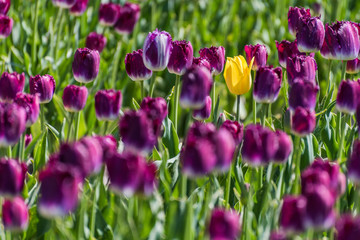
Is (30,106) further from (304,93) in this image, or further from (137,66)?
(304,93)

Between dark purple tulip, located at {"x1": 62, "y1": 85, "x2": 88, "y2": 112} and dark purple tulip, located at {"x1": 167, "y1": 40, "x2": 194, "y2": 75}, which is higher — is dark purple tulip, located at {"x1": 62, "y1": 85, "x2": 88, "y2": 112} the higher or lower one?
the lower one

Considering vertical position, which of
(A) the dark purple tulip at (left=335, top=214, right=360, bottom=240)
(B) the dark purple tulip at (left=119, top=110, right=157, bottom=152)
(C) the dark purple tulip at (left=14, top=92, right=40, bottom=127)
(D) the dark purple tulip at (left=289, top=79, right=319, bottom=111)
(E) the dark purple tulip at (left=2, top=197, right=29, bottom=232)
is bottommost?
(E) the dark purple tulip at (left=2, top=197, right=29, bottom=232)

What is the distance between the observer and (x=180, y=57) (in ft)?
8.12

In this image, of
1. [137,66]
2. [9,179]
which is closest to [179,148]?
[137,66]

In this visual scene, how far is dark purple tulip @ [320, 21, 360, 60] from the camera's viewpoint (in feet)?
7.99

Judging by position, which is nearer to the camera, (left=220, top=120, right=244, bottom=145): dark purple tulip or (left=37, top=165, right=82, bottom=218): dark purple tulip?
(left=37, top=165, right=82, bottom=218): dark purple tulip

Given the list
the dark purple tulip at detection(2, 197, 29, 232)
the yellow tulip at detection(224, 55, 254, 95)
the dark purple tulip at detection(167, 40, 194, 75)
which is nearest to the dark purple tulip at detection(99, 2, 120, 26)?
the dark purple tulip at detection(167, 40, 194, 75)

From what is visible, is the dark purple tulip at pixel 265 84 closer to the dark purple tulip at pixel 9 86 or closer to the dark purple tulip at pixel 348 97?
the dark purple tulip at pixel 348 97

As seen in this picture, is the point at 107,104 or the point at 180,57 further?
the point at 180,57

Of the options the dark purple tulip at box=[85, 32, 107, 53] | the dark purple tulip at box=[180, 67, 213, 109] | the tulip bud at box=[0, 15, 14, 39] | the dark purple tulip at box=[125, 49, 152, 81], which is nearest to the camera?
the dark purple tulip at box=[180, 67, 213, 109]

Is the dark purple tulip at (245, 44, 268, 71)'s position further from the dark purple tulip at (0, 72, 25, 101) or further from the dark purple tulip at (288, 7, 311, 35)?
the dark purple tulip at (0, 72, 25, 101)

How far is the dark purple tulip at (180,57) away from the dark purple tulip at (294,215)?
1098 mm

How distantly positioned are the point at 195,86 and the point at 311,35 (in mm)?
1007

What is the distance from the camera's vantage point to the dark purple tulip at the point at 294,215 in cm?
144
